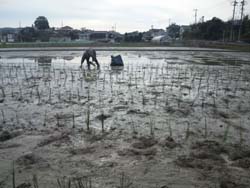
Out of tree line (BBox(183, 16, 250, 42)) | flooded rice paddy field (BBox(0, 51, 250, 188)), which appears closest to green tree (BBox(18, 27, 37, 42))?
tree line (BBox(183, 16, 250, 42))

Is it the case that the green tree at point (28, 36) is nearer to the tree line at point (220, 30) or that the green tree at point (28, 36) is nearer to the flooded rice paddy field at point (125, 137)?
the tree line at point (220, 30)

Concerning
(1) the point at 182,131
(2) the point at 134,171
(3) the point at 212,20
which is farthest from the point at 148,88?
(3) the point at 212,20

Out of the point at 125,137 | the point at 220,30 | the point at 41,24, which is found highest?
the point at 41,24

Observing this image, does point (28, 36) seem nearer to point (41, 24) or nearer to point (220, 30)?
point (41, 24)

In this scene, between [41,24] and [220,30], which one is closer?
[220,30]

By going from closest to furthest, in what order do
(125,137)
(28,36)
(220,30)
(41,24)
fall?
(125,137) → (220,30) → (28,36) → (41,24)

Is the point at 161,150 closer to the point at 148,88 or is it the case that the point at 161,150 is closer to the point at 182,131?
the point at 182,131

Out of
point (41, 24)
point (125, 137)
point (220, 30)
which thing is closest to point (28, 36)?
point (41, 24)

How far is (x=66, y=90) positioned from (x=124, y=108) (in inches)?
121

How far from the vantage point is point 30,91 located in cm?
905

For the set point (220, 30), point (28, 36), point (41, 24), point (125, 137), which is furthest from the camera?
point (41, 24)

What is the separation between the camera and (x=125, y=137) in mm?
5004

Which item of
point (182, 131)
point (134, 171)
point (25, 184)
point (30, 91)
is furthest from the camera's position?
point (30, 91)

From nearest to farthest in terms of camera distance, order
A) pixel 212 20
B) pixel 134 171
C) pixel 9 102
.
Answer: pixel 134 171 < pixel 9 102 < pixel 212 20
